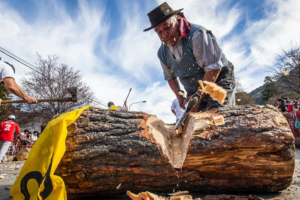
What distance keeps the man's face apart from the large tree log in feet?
4.02

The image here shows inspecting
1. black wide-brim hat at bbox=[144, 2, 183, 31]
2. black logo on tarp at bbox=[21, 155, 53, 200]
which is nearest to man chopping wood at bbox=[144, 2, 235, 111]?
black wide-brim hat at bbox=[144, 2, 183, 31]

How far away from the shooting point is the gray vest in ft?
8.47

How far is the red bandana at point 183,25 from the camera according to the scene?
8.38 ft

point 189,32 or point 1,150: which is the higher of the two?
point 189,32

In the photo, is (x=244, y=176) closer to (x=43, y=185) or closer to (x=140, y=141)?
(x=140, y=141)

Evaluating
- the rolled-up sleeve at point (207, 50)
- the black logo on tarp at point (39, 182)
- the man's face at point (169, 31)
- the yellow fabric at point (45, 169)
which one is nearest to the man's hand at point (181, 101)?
the rolled-up sleeve at point (207, 50)

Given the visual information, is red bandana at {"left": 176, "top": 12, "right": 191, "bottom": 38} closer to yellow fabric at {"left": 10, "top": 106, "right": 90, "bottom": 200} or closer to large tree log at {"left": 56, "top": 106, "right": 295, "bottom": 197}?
large tree log at {"left": 56, "top": 106, "right": 295, "bottom": 197}

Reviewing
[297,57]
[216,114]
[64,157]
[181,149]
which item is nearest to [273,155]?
[216,114]

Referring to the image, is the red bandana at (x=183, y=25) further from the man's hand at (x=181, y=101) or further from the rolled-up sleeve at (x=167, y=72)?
the man's hand at (x=181, y=101)

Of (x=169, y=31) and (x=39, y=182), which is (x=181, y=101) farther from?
(x=39, y=182)

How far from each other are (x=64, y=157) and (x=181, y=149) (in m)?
1.09

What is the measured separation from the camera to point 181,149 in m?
1.95

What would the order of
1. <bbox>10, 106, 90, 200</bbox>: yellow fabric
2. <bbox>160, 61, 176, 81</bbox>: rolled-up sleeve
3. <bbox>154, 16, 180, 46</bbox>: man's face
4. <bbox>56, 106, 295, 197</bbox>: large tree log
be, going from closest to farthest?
<bbox>10, 106, 90, 200</bbox>: yellow fabric < <bbox>56, 106, 295, 197</bbox>: large tree log < <bbox>154, 16, 180, 46</bbox>: man's face < <bbox>160, 61, 176, 81</bbox>: rolled-up sleeve

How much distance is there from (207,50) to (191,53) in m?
0.23
